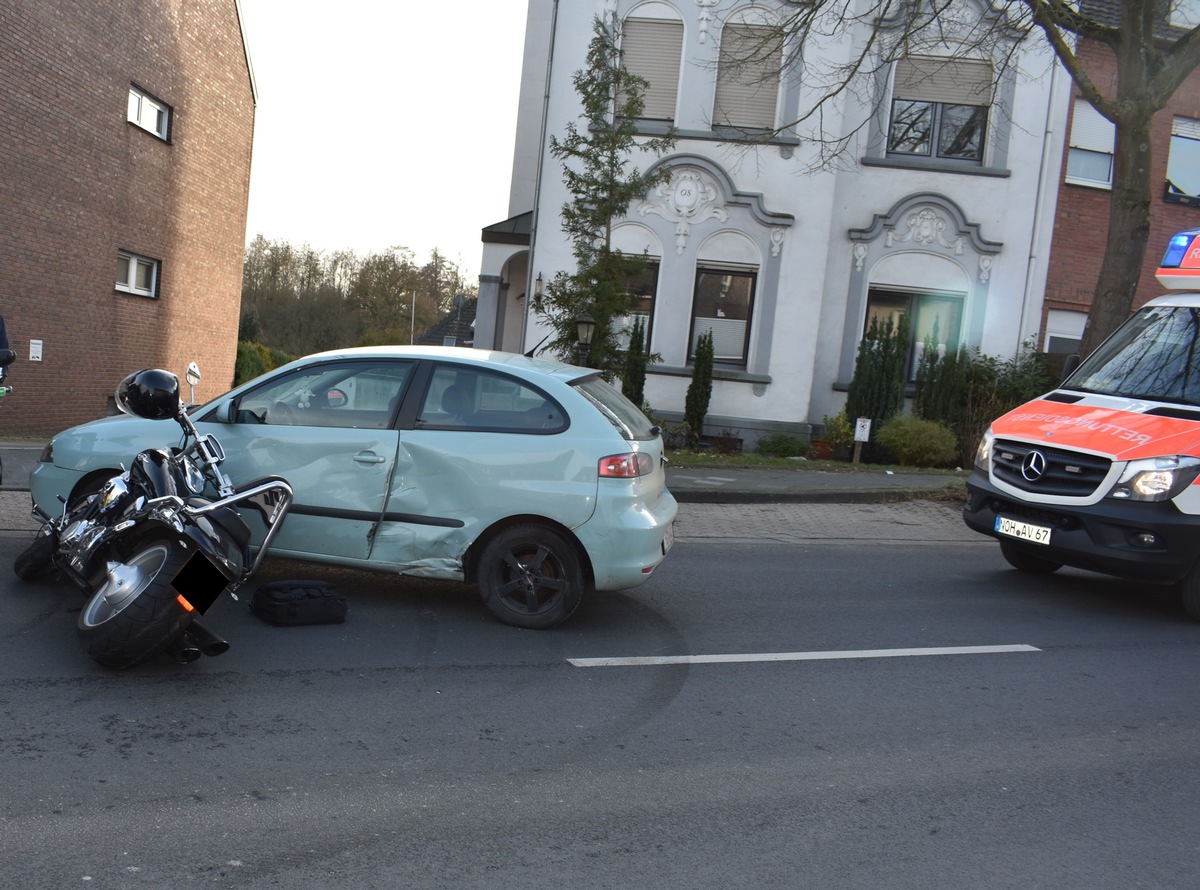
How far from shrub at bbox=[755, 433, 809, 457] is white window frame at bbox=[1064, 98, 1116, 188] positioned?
23.2ft

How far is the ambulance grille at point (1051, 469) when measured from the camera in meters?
7.92

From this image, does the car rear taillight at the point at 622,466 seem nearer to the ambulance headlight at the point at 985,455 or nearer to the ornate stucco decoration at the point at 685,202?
the ambulance headlight at the point at 985,455

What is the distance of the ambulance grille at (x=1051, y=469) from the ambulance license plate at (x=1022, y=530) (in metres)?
0.26

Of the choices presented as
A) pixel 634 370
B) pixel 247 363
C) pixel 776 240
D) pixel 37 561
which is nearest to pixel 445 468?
pixel 37 561

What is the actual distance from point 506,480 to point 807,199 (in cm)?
1369

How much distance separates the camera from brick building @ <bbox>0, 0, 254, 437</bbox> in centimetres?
1806

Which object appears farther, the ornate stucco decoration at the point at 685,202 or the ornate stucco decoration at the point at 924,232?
the ornate stucco decoration at the point at 924,232

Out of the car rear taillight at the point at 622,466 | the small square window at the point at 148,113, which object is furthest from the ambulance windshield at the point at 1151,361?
the small square window at the point at 148,113

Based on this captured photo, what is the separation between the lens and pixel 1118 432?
8.01 metres

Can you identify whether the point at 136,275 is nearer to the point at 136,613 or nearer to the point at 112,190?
the point at 112,190

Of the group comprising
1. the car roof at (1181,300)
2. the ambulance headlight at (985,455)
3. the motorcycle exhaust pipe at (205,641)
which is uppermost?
the car roof at (1181,300)

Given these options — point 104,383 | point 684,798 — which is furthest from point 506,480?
point 104,383

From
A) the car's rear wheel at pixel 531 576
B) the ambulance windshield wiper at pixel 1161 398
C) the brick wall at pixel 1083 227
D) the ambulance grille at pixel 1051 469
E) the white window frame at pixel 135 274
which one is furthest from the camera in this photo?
A: the white window frame at pixel 135 274

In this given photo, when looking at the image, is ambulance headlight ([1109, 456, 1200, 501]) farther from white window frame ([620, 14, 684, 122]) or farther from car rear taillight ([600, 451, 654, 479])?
white window frame ([620, 14, 684, 122])
